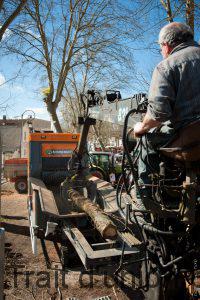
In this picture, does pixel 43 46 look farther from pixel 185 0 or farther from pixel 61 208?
pixel 61 208

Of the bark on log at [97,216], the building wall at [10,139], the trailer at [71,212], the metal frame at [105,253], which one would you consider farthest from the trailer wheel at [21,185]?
the metal frame at [105,253]

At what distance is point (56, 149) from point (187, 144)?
6.22m

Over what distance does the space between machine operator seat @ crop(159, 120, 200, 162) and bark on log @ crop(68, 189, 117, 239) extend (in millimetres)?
2508

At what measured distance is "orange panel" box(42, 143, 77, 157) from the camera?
8.90 metres

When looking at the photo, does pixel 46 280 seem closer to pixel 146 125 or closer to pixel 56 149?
pixel 146 125

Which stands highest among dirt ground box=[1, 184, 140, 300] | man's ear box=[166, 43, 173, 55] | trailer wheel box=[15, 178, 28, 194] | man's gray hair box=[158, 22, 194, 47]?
man's gray hair box=[158, 22, 194, 47]

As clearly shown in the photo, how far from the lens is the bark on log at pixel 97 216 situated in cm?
533

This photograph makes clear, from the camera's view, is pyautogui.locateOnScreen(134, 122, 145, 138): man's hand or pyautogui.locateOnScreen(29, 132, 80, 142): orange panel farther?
pyautogui.locateOnScreen(29, 132, 80, 142): orange panel

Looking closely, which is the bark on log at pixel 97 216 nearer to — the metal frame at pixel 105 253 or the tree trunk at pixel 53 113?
the metal frame at pixel 105 253

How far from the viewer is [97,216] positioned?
231 inches

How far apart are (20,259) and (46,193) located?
54.7 inches

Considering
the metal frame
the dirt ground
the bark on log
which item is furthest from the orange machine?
the metal frame

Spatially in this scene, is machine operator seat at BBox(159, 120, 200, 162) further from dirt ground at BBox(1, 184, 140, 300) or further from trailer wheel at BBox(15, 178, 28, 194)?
trailer wheel at BBox(15, 178, 28, 194)

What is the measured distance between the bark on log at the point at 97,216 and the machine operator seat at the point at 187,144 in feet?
8.23
